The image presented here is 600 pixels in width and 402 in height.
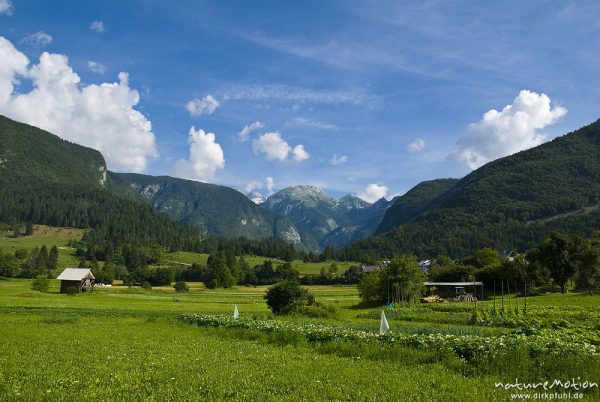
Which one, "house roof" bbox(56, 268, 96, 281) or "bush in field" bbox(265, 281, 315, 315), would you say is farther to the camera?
"house roof" bbox(56, 268, 96, 281)

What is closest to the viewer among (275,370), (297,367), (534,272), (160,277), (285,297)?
(275,370)

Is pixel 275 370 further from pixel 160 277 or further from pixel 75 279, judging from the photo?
pixel 160 277

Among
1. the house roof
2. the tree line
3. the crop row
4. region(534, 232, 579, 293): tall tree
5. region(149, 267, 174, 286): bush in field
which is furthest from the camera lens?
region(149, 267, 174, 286): bush in field

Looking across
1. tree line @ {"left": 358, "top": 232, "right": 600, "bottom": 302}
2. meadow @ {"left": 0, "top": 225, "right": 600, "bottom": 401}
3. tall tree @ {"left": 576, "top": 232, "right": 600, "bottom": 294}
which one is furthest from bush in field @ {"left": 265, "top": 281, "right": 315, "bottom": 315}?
tall tree @ {"left": 576, "top": 232, "right": 600, "bottom": 294}

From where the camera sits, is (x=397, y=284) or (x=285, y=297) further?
(x=397, y=284)

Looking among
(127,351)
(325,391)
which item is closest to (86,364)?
(127,351)

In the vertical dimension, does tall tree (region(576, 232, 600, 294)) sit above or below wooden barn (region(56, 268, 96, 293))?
above

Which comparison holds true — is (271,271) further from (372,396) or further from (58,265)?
(372,396)

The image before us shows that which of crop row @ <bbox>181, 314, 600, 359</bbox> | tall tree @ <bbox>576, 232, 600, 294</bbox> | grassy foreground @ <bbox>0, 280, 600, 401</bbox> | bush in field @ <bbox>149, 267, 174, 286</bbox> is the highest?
tall tree @ <bbox>576, 232, 600, 294</bbox>

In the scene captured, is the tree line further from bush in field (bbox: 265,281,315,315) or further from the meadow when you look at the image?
the meadow

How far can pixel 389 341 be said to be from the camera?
21.0m

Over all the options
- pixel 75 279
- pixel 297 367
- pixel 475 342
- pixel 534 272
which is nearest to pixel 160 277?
pixel 75 279

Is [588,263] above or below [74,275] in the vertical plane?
above

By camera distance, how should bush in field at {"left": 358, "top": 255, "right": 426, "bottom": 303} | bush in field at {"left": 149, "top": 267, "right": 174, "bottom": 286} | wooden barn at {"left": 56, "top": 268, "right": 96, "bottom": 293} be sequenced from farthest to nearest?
bush in field at {"left": 149, "top": 267, "right": 174, "bottom": 286} → wooden barn at {"left": 56, "top": 268, "right": 96, "bottom": 293} → bush in field at {"left": 358, "top": 255, "right": 426, "bottom": 303}
